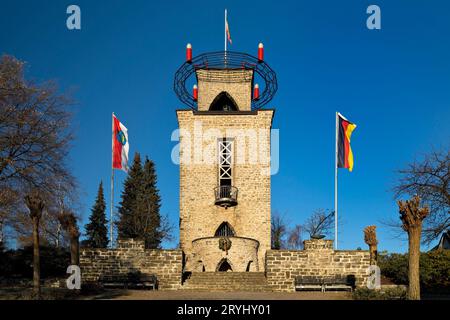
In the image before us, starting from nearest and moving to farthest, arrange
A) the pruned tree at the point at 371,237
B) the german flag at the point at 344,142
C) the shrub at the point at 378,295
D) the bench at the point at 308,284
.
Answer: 1. the shrub at the point at 378,295
2. the pruned tree at the point at 371,237
3. the bench at the point at 308,284
4. the german flag at the point at 344,142

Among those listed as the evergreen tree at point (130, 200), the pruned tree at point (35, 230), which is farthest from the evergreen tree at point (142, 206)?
the pruned tree at point (35, 230)

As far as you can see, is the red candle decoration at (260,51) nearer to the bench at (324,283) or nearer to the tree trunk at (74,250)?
the bench at (324,283)

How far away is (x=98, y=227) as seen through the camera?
49.8 m

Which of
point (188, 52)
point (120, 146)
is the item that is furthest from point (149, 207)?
point (120, 146)

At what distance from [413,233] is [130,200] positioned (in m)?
38.7

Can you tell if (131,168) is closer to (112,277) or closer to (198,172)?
(198,172)

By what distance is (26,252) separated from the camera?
22.9 meters

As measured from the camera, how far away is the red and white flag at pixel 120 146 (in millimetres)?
26406

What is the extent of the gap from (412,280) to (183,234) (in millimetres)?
17214

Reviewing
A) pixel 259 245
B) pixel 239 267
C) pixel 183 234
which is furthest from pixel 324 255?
pixel 183 234

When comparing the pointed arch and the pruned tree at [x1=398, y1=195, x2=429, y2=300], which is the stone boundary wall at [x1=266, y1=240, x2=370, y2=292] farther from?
the pointed arch

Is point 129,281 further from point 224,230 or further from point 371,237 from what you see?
point 224,230

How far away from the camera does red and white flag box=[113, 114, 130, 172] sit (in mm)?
26406
